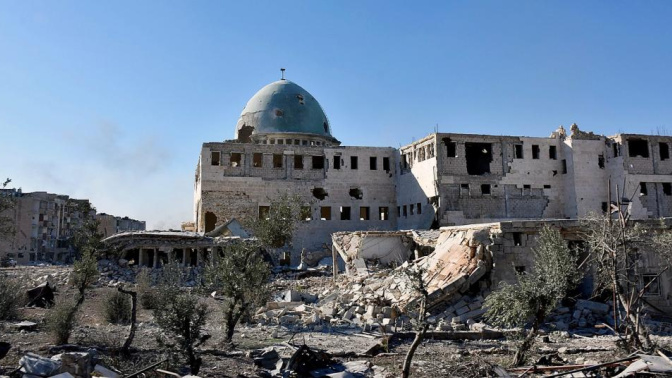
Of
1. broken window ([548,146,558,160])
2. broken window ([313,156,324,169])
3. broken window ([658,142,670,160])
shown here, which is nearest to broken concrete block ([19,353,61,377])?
broken window ([313,156,324,169])

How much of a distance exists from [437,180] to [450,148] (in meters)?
2.73

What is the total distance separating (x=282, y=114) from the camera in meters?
42.5

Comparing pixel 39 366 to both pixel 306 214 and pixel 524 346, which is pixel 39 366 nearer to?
pixel 524 346

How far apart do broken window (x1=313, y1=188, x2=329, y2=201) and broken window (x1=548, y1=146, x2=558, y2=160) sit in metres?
15.3

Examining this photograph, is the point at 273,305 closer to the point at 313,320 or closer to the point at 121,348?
the point at 313,320

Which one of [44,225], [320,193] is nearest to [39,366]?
[320,193]

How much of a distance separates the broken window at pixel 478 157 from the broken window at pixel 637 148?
9344mm

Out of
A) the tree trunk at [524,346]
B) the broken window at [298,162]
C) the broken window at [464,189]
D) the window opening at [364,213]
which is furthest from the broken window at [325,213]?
the tree trunk at [524,346]

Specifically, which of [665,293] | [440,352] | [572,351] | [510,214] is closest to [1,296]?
[440,352]

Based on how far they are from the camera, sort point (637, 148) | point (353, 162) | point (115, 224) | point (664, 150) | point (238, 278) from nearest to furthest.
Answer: point (238, 278) → point (664, 150) → point (637, 148) → point (353, 162) → point (115, 224)

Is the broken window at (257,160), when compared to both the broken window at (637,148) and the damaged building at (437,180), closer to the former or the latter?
the damaged building at (437,180)

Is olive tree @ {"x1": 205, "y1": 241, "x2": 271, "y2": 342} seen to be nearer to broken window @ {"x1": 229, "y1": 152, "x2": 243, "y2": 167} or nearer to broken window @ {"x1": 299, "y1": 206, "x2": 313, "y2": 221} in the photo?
broken window @ {"x1": 299, "y1": 206, "x2": 313, "y2": 221}

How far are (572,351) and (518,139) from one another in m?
24.7

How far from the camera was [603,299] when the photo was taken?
19.2 meters
